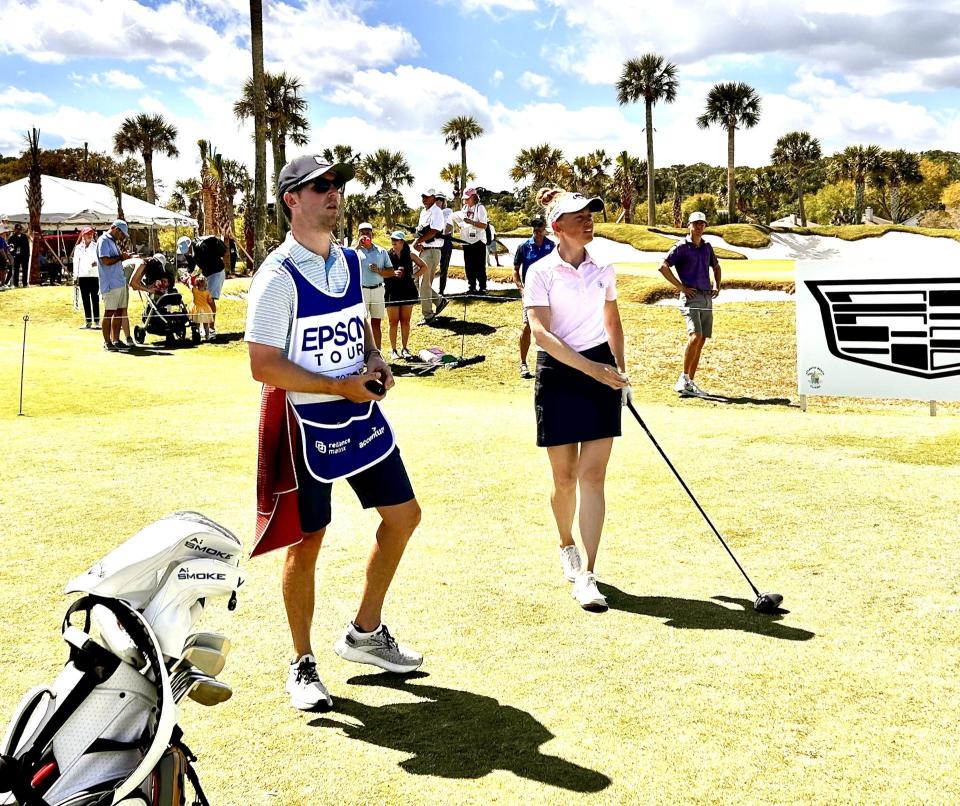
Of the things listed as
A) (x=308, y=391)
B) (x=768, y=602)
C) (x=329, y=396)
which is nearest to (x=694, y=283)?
(x=768, y=602)

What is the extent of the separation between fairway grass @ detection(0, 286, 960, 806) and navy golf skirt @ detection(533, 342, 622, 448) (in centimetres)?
89

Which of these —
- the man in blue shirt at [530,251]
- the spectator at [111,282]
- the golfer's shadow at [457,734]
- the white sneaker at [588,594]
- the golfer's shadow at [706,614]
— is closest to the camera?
the golfer's shadow at [457,734]

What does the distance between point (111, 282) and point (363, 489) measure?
1465cm

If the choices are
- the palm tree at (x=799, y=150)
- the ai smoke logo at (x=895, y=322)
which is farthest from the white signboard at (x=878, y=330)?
the palm tree at (x=799, y=150)

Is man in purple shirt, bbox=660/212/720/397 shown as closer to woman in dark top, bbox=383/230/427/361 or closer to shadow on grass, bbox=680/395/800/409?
shadow on grass, bbox=680/395/800/409

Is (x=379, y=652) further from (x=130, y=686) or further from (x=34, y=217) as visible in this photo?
(x=34, y=217)

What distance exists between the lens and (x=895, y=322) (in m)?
11.5

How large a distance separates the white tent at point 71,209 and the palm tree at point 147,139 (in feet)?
109

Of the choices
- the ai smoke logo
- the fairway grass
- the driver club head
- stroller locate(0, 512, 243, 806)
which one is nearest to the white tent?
the fairway grass

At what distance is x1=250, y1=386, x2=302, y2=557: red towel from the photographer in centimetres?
414

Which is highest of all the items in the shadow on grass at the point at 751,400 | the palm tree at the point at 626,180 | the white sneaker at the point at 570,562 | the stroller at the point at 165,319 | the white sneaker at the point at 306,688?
the palm tree at the point at 626,180

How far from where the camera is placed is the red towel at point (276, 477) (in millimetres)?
4145

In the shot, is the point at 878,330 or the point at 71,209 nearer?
the point at 878,330

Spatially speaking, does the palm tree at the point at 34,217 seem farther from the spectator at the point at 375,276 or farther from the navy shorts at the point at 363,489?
the navy shorts at the point at 363,489
